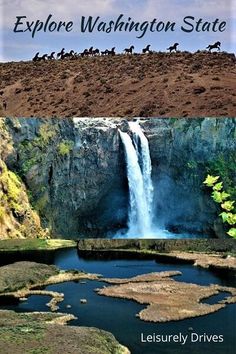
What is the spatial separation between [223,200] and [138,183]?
2.88 metres

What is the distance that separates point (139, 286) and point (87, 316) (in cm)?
368

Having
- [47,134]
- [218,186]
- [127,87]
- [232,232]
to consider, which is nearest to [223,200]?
Answer: [218,186]

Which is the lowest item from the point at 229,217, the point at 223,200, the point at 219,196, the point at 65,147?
the point at 229,217

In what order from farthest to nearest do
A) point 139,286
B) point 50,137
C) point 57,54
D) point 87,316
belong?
point 57,54 < point 50,137 < point 139,286 < point 87,316

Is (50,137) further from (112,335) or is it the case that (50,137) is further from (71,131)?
(112,335)

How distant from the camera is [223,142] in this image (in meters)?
24.2

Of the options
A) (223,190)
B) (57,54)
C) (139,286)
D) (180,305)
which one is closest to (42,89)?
(57,54)

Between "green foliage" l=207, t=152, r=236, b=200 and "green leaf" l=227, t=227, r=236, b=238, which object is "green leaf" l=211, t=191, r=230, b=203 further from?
"green leaf" l=227, t=227, r=236, b=238

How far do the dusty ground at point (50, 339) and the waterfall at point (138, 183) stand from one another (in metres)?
8.06

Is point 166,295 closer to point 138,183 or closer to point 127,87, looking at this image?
point 138,183

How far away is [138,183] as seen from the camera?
80.5 feet

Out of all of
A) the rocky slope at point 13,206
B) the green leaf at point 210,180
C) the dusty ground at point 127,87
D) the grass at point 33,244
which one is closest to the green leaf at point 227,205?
the green leaf at point 210,180

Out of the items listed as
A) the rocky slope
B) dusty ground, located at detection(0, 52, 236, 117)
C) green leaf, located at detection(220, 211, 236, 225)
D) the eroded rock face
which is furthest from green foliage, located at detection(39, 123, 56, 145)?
green leaf, located at detection(220, 211, 236, 225)

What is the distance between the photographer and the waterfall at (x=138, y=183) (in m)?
24.1
